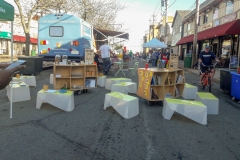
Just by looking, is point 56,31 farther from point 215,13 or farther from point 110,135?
point 215,13

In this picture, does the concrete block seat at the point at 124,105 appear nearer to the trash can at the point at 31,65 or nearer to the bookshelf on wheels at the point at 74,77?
the bookshelf on wheels at the point at 74,77

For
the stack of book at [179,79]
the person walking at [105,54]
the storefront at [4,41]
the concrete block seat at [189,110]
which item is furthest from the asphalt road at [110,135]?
the storefront at [4,41]

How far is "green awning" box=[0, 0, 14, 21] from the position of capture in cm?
720

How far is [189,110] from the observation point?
5230mm

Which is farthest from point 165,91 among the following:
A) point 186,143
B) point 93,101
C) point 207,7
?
point 207,7

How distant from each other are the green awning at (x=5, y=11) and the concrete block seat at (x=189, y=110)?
228 inches

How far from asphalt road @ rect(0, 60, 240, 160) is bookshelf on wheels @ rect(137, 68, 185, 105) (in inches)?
21.9

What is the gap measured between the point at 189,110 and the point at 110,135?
2020mm

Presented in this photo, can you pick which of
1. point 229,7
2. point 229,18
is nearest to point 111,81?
point 229,18

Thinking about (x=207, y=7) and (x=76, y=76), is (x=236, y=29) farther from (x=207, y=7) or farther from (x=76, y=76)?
(x=76, y=76)

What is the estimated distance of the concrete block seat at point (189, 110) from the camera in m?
5.17

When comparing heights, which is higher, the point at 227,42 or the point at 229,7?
the point at 229,7

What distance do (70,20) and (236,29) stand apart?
11.2 m

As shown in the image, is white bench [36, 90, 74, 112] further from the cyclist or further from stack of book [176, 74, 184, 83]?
the cyclist
